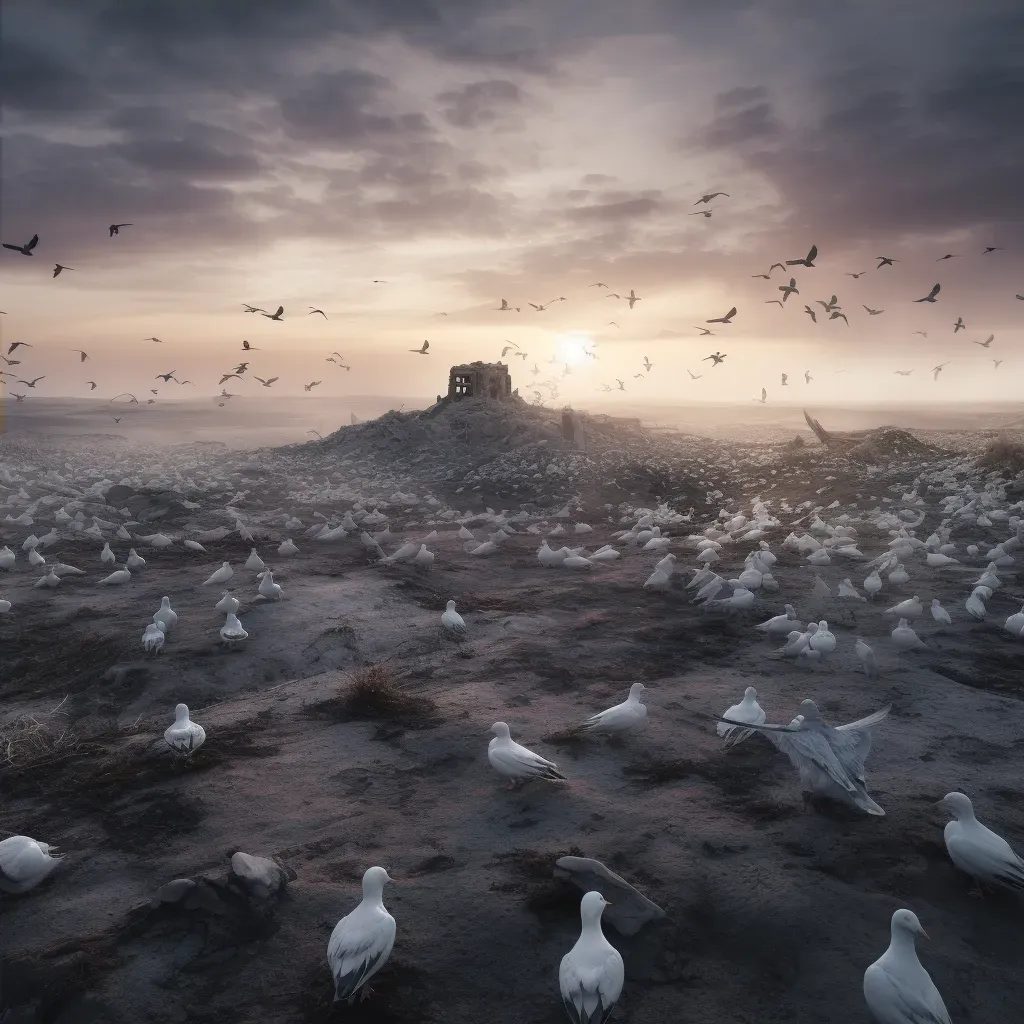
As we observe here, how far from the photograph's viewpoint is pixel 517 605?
42.0 ft

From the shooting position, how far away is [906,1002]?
12.3 feet

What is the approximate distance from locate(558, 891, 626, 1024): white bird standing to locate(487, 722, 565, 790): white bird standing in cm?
216

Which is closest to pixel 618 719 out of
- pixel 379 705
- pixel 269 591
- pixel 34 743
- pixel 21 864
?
pixel 379 705

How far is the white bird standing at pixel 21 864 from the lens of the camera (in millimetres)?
5195

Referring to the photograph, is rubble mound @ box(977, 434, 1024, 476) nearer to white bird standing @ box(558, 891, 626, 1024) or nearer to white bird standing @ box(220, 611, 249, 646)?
white bird standing @ box(220, 611, 249, 646)

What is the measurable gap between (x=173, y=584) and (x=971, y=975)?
13.9 m

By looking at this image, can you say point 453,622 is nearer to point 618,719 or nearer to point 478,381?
point 618,719

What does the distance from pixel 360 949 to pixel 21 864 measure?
2974 mm

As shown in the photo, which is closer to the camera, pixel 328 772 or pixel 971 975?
pixel 971 975

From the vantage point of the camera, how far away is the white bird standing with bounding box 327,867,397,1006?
3998 mm

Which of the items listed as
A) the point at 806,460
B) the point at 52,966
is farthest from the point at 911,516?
the point at 52,966

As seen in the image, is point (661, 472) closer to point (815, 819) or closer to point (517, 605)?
point (517, 605)

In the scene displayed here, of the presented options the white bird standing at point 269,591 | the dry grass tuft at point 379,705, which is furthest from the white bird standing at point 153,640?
the dry grass tuft at point 379,705

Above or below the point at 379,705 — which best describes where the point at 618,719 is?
above
